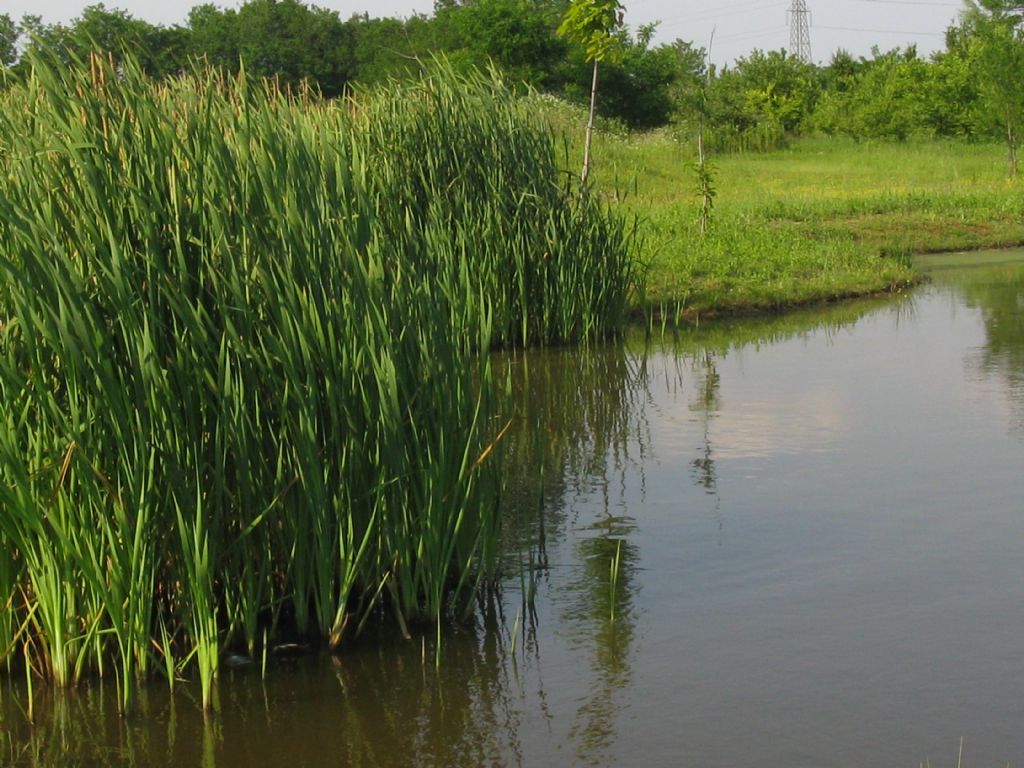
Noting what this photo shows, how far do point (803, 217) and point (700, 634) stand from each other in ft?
49.1

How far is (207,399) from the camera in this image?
410 centimetres

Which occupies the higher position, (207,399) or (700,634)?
(207,399)

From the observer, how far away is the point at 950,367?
9594mm

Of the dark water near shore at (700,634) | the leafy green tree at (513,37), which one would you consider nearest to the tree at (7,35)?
the dark water near shore at (700,634)

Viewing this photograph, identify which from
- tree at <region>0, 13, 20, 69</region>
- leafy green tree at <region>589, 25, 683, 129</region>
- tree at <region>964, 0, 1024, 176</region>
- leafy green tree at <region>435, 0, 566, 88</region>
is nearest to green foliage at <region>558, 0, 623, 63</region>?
tree at <region>0, 13, 20, 69</region>

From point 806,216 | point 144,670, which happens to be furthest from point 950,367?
point 806,216

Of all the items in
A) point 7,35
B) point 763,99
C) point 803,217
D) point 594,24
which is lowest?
point 803,217

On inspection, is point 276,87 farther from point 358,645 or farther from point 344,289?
point 358,645

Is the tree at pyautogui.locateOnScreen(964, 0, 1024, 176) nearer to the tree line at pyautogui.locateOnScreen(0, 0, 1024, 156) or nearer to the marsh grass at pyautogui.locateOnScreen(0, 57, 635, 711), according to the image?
the tree line at pyautogui.locateOnScreen(0, 0, 1024, 156)

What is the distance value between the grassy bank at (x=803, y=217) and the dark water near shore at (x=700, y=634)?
316 cm

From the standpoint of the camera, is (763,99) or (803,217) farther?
(763,99)

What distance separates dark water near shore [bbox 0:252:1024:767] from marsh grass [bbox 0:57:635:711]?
0.70 feet

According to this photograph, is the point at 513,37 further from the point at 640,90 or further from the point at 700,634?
the point at 700,634

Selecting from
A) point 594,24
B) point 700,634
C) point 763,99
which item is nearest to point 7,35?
point 700,634
